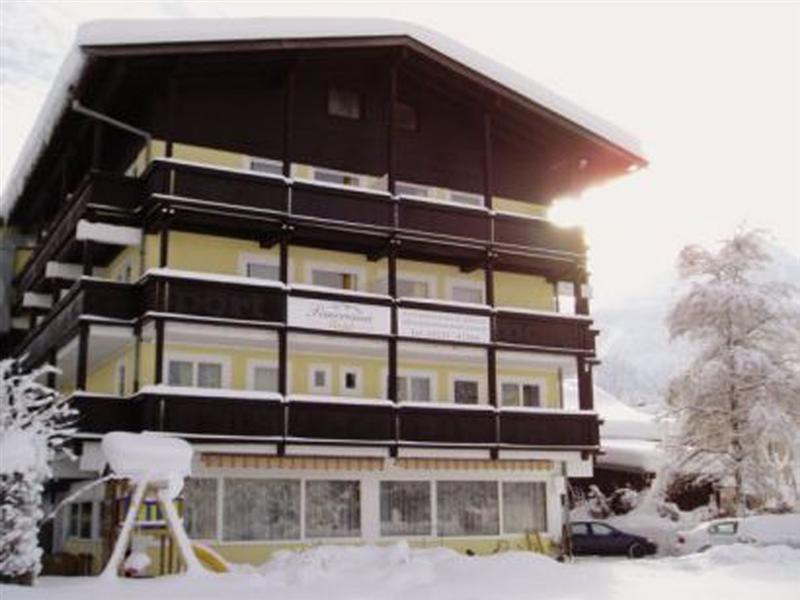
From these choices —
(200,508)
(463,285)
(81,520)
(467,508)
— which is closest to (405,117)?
(463,285)

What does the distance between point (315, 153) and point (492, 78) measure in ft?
16.9

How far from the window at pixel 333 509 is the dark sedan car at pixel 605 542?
8.78 meters

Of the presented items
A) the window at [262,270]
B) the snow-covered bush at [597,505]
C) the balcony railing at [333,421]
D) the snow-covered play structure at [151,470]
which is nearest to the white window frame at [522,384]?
the balcony railing at [333,421]

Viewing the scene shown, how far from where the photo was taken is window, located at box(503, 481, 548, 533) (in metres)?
28.9

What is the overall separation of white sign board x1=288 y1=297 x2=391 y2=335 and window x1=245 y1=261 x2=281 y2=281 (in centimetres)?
153

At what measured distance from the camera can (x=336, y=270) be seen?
2773 centimetres

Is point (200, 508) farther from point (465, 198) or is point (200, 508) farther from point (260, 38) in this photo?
point (465, 198)

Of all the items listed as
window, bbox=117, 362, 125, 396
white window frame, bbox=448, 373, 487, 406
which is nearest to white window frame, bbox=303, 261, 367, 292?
white window frame, bbox=448, 373, 487, 406

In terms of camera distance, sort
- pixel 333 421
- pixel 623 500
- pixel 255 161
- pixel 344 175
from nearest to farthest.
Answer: pixel 333 421 → pixel 255 161 → pixel 344 175 → pixel 623 500

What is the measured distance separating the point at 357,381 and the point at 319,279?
2.76 meters

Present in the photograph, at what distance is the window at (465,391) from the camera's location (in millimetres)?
29202

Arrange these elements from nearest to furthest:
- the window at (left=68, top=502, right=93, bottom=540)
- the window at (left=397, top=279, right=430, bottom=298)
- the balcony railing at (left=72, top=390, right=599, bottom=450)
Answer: the balcony railing at (left=72, top=390, right=599, bottom=450), the window at (left=68, top=502, right=93, bottom=540), the window at (left=397, top=279, right=430, bottom=298)

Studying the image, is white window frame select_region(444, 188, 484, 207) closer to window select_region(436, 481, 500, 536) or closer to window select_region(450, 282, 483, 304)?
window select_region(450, 282, 483, 304)

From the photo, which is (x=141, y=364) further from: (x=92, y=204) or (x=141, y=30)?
(x=141, y=30)
